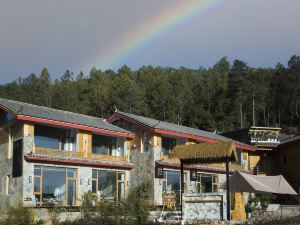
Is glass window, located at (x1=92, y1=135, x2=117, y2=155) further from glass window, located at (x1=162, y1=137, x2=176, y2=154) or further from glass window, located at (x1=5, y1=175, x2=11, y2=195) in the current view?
glass window, located at (x1=5, y1=175, x2=11, y2=195)

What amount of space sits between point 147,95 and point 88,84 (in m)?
12.1

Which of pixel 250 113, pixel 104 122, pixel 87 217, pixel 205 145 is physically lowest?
pixel 87 217

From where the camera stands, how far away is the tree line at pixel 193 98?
7871cm

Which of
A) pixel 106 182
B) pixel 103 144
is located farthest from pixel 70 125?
pixel 106 182

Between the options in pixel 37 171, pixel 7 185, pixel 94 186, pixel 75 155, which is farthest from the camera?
pixel 94 186

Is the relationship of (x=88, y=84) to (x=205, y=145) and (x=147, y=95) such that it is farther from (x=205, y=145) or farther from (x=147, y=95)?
(x=205, y=145)

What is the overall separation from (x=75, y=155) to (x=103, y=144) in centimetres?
430

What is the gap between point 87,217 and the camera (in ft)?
58.4

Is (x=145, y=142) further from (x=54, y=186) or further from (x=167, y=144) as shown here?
(x=54, y=186)

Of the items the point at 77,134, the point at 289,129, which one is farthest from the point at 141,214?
the point at 289,129

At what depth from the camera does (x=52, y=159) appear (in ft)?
99.4

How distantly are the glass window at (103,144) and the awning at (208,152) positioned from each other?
12.6 m

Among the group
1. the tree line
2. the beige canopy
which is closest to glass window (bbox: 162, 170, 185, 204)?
the beige canopy

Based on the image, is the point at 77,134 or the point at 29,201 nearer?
the point at 29,201
